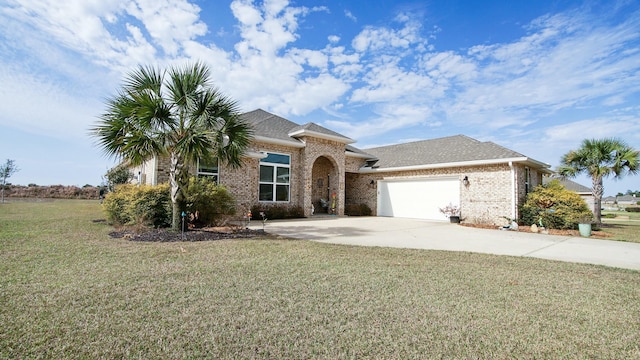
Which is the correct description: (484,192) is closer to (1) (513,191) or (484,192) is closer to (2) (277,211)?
(1) (513,191)

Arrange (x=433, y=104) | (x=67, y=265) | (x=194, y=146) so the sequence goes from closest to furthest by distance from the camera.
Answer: (x=67, y=265) < (x=194, y=146) < (x=433, y=104)

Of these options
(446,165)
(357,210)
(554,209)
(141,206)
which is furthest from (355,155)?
(141,206)

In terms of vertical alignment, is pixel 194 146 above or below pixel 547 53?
below

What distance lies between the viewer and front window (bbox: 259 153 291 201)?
15.9 meters

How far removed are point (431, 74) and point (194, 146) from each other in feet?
38.1

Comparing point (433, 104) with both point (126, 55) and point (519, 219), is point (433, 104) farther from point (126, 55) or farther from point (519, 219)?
point (126, 55)

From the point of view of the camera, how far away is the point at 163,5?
28.7 ft

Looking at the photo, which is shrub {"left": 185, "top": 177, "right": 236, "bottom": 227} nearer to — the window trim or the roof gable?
the window trim

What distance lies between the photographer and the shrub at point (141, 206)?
10.0 m

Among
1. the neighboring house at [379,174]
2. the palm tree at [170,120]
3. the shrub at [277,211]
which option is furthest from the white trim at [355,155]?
the palm tree at [170,120]

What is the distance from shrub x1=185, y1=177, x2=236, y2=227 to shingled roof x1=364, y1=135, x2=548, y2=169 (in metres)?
11.1

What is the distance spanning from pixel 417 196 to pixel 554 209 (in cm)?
650

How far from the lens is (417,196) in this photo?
17.8m

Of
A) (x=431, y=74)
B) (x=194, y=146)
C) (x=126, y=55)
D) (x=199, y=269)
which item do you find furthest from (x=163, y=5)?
(x=431, y=74)
